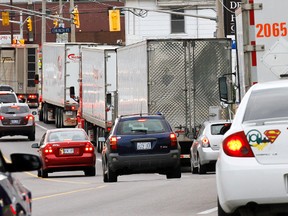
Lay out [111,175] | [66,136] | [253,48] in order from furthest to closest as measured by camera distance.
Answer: [66,136], [111,175], [253,48]

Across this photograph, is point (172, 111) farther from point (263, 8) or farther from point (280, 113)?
point (280, 113)

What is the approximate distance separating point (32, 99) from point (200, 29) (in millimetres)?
13132

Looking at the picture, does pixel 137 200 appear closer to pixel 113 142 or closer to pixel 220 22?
pixel 113 142

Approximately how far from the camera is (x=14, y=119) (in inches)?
2005

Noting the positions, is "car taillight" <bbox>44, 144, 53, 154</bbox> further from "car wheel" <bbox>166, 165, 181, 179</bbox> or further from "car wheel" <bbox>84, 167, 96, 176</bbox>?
"car wheel" <bbox>166, 165, 181, 179</bbox>

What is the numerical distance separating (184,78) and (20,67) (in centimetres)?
4257

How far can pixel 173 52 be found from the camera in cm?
3278

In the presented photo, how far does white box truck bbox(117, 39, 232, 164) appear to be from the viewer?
32969mm

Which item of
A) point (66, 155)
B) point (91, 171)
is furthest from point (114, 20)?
point (66, 155)

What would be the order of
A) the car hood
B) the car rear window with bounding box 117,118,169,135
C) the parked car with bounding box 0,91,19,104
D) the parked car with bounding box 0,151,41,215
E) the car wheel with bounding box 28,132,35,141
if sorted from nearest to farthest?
the parked car with bounding box 0,151,41,215
the car hood
the car rear window with bounding box 117,118,169,135
the car wheel with bounding box 28,132,35,141
the parked car with bounding box 0,91,19,104

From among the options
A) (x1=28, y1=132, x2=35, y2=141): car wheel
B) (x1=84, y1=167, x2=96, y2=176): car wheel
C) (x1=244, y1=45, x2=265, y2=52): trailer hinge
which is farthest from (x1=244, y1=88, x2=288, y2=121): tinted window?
(x1=28, y1=132, x2=35, y2=141): car wheel

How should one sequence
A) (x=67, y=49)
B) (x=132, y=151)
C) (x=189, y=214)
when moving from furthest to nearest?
(x=67, y=49) → (x=132, y=151) → (x=189, y=214)

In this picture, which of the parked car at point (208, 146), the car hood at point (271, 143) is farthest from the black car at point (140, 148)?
the car hood at point (271, 143)

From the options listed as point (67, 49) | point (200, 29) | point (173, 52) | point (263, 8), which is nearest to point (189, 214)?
point (263, 8)
